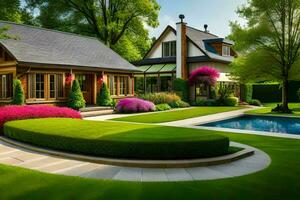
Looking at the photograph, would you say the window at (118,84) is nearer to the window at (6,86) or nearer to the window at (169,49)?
the window at (6,86)

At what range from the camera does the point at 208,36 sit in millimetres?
40312

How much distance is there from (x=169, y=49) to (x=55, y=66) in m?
18.4

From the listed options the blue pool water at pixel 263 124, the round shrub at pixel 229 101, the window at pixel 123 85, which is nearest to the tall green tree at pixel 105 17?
the window at pixel 123 85

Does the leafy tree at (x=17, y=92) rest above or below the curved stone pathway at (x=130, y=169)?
above

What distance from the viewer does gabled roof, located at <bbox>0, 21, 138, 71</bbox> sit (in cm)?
2101

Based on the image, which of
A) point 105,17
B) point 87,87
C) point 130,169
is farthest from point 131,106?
point 105,17

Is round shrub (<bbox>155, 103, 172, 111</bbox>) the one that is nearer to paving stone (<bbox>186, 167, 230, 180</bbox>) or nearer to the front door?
the front door

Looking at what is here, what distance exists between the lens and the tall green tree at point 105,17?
1582 inches

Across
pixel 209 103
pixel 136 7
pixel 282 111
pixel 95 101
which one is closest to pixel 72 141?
pixel 95 101

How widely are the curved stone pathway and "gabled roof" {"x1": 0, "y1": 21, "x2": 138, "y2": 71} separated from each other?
12.8 metres

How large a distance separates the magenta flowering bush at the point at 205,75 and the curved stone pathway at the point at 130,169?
74.5 feet

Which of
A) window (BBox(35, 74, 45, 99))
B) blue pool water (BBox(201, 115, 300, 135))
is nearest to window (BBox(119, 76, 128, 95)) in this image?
window (BBox(35, 74, 45, 99))

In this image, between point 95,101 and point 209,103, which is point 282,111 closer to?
point 209,103

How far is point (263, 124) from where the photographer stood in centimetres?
1931
